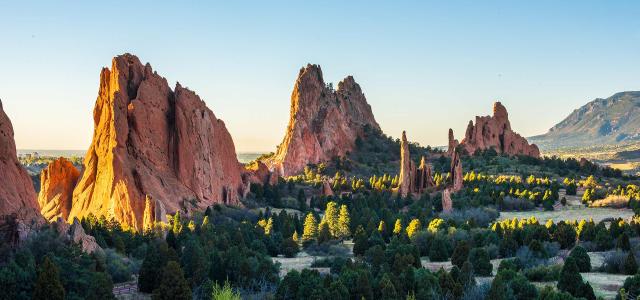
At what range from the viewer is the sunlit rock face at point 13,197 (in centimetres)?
4312

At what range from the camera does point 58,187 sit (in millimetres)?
76438

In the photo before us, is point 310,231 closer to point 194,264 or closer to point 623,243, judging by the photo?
point 194,264

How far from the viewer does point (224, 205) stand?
84312 mm

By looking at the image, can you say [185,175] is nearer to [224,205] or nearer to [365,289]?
[224,205]

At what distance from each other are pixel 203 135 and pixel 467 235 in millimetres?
33524

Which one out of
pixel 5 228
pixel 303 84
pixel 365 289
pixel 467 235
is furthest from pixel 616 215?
pixel 303 84

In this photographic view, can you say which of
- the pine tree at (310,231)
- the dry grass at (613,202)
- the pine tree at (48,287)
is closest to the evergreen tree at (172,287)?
the pine tree at (48,287)

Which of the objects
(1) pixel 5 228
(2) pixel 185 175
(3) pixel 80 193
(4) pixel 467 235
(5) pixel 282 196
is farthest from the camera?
(5) pixel 282 196

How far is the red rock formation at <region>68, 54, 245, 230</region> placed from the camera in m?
69.8

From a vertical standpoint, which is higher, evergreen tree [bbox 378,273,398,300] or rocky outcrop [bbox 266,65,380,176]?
rocky outcrop [bbox 266,65,380,176]

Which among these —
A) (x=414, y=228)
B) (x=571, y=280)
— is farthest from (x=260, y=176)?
(x=571, y=280)

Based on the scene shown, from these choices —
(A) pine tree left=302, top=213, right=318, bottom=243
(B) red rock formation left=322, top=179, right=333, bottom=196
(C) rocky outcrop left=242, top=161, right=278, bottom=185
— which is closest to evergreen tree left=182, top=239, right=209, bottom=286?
(A) pine tree left=302, top=213, right=318, bottom=243

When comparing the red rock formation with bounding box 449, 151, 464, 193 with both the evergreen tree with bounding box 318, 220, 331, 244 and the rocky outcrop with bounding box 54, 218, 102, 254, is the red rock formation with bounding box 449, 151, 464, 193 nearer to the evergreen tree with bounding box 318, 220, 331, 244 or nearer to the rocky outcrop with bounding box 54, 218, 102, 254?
the evergreen tree with bounding box 318, 220, 331, 244

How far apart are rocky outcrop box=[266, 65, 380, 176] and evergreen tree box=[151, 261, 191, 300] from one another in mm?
95079
